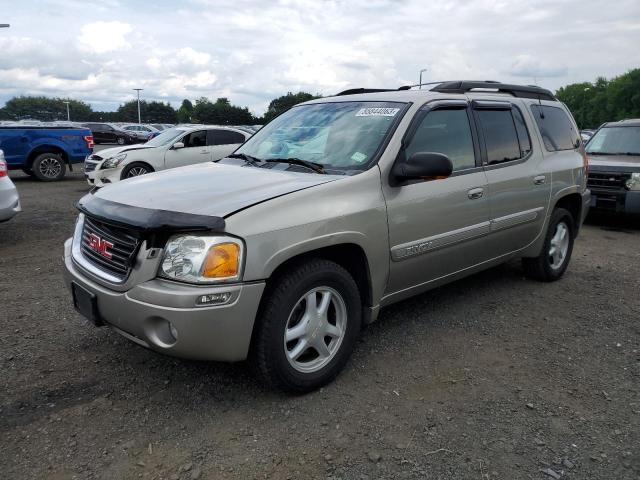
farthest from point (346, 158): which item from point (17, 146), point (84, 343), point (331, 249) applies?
point (17, 146)

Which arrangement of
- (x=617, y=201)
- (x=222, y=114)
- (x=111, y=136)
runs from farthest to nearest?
(x=222, y=114) < (x=111, y=136) < (x=617, y=201)

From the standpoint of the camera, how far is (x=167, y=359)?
3.54 m

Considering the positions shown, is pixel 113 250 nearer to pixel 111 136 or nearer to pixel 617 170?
pixel 617 170

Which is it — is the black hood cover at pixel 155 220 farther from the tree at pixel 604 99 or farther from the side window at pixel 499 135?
the tree at pixel 604 99

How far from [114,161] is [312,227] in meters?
8.95

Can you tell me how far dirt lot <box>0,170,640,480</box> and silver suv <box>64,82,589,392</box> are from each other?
366mm

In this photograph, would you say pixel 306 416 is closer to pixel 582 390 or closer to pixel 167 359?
pixel 167 359

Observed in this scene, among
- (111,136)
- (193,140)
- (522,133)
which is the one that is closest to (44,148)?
(193,140)

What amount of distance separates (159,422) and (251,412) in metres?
0.49

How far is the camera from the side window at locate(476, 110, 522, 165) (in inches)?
168

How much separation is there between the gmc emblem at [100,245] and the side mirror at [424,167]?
5.81ft

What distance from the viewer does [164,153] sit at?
1096 cm

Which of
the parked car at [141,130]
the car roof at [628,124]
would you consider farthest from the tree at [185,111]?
the car roof at [628,124]

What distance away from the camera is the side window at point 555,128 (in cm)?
500
